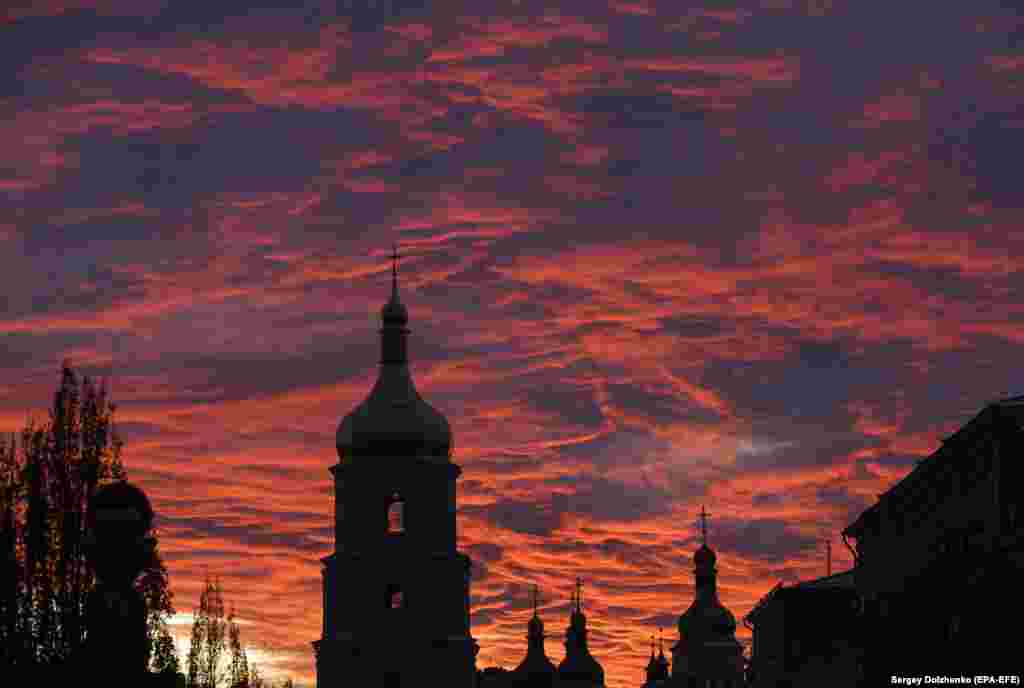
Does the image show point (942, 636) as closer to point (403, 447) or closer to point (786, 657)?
point (786, 657)

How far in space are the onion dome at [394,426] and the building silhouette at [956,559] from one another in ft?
161

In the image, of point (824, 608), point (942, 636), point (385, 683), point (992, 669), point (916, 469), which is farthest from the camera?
point (385, 683)

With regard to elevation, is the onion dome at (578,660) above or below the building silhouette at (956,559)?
above

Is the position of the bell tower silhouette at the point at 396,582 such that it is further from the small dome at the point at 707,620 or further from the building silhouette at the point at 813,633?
the small dome at the point at 707,620

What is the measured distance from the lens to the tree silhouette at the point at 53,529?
4738 cm

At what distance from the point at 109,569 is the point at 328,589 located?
3586 inches

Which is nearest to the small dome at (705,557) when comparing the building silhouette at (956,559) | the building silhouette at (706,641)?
the building silhouette at (706,641)

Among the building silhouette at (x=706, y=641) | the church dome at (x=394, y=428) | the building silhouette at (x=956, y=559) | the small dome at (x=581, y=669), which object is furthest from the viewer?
the small dome at (x=581, y=669)

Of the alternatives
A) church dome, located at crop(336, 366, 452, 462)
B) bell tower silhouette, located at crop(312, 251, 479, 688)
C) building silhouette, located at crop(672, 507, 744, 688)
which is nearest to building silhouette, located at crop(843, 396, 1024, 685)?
bell tower silhouette, located at crop(312, 251, 479, 688)

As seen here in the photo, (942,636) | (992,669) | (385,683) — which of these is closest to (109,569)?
(992,669)

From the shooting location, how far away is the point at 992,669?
45969 mm

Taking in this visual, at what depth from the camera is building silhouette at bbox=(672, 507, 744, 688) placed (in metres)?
157

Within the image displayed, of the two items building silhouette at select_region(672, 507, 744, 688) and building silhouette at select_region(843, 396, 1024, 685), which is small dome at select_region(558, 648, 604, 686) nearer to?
building silhouette at select_region(672, 507, 744, 688)

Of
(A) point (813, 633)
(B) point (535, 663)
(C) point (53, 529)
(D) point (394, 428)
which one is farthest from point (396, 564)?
(B) point (535, 663)
